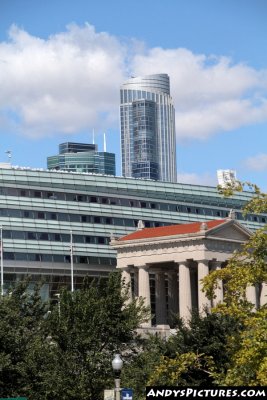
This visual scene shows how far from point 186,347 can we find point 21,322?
10111 mm

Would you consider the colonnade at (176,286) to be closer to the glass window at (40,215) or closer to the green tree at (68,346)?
the glass window at (40,215)

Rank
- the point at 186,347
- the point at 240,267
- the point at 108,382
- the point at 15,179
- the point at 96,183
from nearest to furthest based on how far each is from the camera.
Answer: the point at 240,267
the point at 108,382
the point at 186,347
the point at 15,179
the point at 96,183

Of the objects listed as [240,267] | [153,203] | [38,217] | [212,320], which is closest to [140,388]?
[212,320]

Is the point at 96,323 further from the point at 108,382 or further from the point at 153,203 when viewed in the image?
the point at 153,203

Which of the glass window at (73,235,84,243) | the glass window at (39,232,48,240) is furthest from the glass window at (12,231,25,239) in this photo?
the glass window at (73,235,84,243)

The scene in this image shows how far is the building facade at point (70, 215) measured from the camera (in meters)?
133

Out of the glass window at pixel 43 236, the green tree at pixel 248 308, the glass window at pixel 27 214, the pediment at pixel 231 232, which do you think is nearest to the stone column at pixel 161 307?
the pediment at pixel 231 232

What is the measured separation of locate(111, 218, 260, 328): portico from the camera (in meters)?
124

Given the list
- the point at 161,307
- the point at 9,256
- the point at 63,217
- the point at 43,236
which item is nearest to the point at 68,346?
the point at 9,256

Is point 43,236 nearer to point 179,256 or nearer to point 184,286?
point 179,256

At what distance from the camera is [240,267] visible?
36156 millimetres

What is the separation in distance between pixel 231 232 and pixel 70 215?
2418cm

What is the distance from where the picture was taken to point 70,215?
5458 inches

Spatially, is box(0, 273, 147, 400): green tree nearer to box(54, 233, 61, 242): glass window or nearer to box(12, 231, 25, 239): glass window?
box(12, 231, 25, 239): glass window
